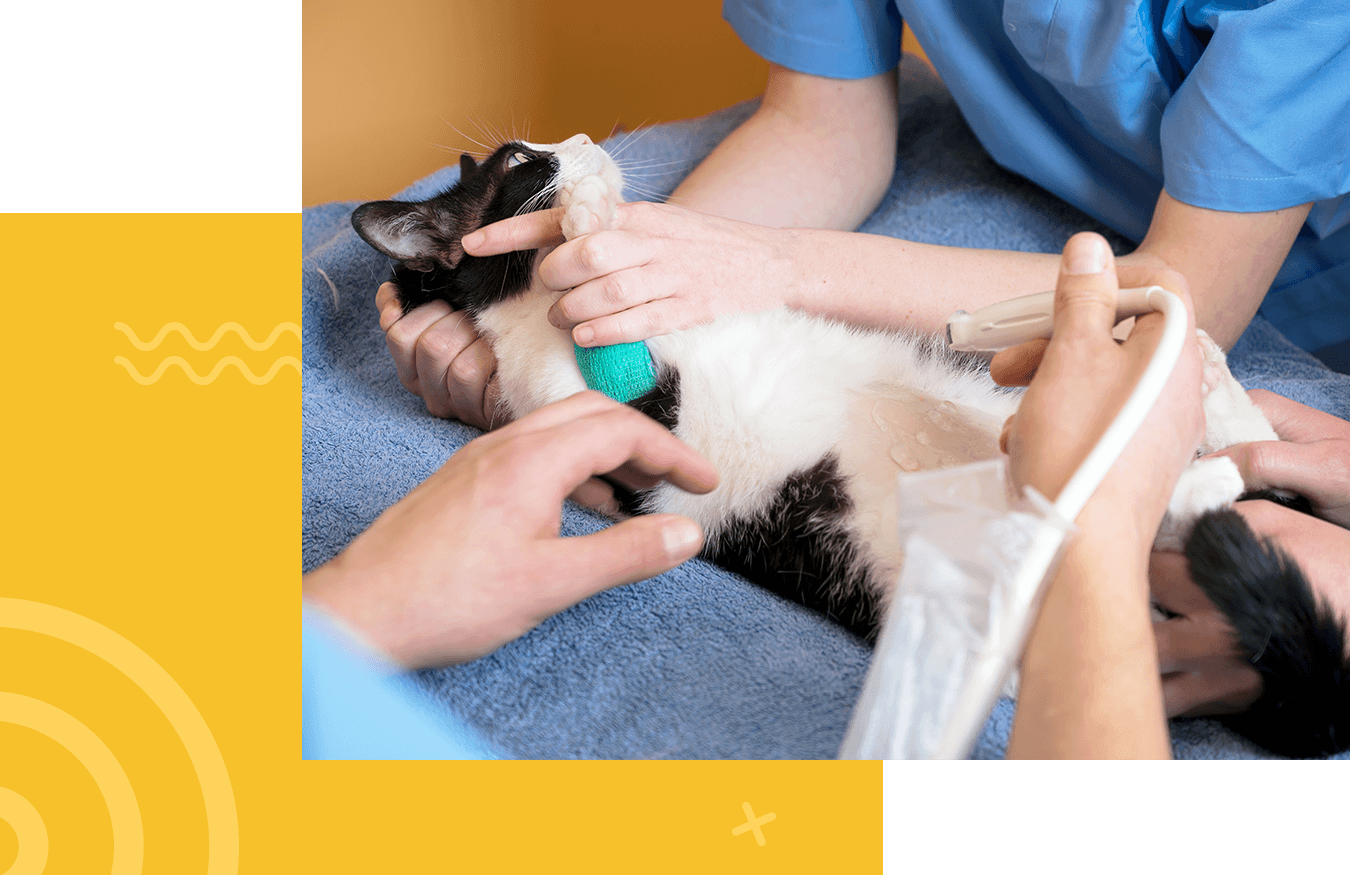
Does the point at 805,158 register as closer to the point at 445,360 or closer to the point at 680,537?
the point at 445,360

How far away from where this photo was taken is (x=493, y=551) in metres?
0.63

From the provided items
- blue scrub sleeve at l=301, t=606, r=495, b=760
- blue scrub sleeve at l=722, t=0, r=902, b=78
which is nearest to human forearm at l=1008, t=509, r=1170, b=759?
blue scrub sleeve at l=301, t=606, r=495, b=760

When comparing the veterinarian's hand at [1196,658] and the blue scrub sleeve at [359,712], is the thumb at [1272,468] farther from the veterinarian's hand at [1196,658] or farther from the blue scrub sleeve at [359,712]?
the blue scrub sleeve at [359,712]

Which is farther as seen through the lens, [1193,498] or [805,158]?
[805,158]

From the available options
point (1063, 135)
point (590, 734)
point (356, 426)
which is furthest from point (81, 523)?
point (1063, 135)

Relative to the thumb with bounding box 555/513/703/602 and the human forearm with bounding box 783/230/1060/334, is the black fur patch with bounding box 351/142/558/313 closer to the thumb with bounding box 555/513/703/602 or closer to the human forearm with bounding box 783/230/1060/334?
the human forearm with bounding box 783/230/1060/334

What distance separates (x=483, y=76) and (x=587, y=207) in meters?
1.09

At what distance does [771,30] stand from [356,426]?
919 mm

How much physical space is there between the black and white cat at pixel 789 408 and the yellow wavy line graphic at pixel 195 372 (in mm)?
435

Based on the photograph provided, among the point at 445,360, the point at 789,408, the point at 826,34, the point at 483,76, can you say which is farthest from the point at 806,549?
the point at 483,76

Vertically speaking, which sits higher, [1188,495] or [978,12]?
[978,12]

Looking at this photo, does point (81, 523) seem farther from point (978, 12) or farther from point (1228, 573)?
point (978, 12)

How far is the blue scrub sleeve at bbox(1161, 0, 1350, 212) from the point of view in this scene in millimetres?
961

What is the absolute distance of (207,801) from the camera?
48 centimetres
